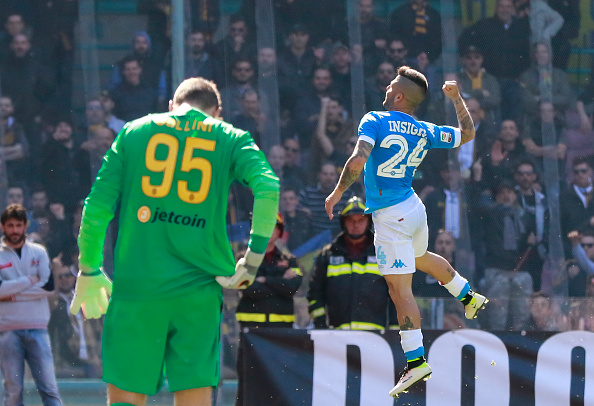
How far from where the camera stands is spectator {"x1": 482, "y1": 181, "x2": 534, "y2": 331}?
26.9ft

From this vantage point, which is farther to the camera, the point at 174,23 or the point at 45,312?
the point at 174,23

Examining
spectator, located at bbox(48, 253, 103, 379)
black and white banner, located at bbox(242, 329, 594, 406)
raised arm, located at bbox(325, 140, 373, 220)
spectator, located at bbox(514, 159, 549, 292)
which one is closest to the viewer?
raised arm, located at bbox(325, 140, 373, 220)

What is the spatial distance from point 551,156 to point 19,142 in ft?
16.2

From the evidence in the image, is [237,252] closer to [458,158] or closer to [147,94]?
[147,94]

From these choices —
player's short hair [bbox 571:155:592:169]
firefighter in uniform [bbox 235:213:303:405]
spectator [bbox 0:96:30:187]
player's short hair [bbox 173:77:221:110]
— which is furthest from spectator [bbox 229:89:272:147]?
player's short hair [bbox 173:77:221:110]

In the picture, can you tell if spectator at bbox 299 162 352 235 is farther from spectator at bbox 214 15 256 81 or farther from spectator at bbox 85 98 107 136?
spectator at bbox 85 98 107 136

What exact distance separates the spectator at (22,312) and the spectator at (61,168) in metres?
0.57

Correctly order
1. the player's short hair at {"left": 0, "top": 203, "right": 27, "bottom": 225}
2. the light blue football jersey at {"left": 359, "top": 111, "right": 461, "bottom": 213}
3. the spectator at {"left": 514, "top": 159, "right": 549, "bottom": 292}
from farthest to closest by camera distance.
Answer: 1. the spectator at {"left": 514, "top": 159, "right": 549, "bottom": 292}
2. the player's short hair at {"left": 0, "top": 203, "right": 27, "bottom": 225}
3. the light blue football jersey at {"left": 359, "top": 111, "right": 461, "bottom": 213}

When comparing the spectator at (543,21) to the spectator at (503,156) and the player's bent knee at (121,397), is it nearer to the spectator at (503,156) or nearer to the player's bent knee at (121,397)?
the spectator at (503,156)

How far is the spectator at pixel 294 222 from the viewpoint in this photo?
841 centimetres

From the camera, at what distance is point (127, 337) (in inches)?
172

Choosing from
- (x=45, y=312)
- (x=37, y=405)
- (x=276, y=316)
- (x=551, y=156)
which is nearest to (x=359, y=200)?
(x=276, y=316)

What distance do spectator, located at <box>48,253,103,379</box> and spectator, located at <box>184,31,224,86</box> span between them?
212cm

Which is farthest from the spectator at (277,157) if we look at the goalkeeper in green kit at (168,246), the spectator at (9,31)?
the goalkeeper in green kit at (168,246)
